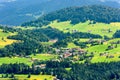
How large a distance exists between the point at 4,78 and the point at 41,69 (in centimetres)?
2008

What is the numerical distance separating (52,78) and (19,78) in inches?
473

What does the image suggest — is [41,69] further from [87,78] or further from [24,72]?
[87,78]

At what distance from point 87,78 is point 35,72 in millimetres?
20599

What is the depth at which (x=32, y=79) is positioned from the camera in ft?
600

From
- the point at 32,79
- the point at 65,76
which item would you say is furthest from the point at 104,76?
the point at 32,79

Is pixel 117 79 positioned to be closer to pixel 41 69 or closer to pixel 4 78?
pixel 41 69

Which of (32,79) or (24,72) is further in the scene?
(24,72)

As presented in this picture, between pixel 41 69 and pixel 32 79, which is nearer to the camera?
pixel 32 79

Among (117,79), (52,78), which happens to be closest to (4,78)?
(52,78)

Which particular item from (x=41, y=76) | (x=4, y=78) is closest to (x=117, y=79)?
(x=41, y=76)

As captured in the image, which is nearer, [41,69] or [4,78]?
[4,78]

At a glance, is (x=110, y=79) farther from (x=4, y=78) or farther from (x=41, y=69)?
(x=4, y=78)

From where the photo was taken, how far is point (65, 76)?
624ft

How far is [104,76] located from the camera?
645ft
